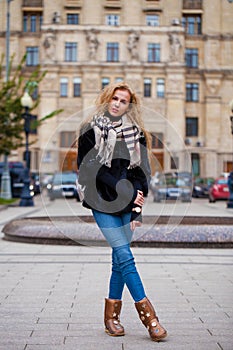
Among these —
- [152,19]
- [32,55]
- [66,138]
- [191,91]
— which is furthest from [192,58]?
[32,55]

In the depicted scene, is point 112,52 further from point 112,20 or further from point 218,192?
point 218,192

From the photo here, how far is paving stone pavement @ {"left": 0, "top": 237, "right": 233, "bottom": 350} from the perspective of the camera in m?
5.30

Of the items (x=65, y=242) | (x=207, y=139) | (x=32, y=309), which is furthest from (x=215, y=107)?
(x=32, y=309)

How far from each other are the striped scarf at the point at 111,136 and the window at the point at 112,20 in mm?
60994

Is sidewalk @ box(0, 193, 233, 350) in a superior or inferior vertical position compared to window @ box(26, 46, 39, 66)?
inferior

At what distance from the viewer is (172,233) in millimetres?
12367

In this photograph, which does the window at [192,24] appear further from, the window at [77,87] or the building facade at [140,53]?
the window at [77,87]

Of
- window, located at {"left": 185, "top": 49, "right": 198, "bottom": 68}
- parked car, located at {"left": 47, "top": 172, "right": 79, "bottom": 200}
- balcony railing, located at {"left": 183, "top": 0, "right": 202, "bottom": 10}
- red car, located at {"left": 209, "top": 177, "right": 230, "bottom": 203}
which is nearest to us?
parked car, located at {"left": 47, "top": 172, "right": 79, "bottom": 200}

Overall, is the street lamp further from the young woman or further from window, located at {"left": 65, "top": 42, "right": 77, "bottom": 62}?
window, located at {"left": 65, "top": 42, "right": 77, "bottom": 62}

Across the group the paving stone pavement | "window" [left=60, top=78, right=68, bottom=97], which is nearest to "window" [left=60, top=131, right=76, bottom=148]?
"window" [left=60, top=78, right=68, bottom=97]

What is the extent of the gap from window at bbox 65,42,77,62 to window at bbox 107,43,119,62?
3.15 metres

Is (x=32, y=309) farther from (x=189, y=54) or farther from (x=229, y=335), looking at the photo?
(x=189, y=54)

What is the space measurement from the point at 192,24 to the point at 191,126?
9.85 m

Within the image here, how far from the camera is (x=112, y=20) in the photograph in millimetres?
65062
